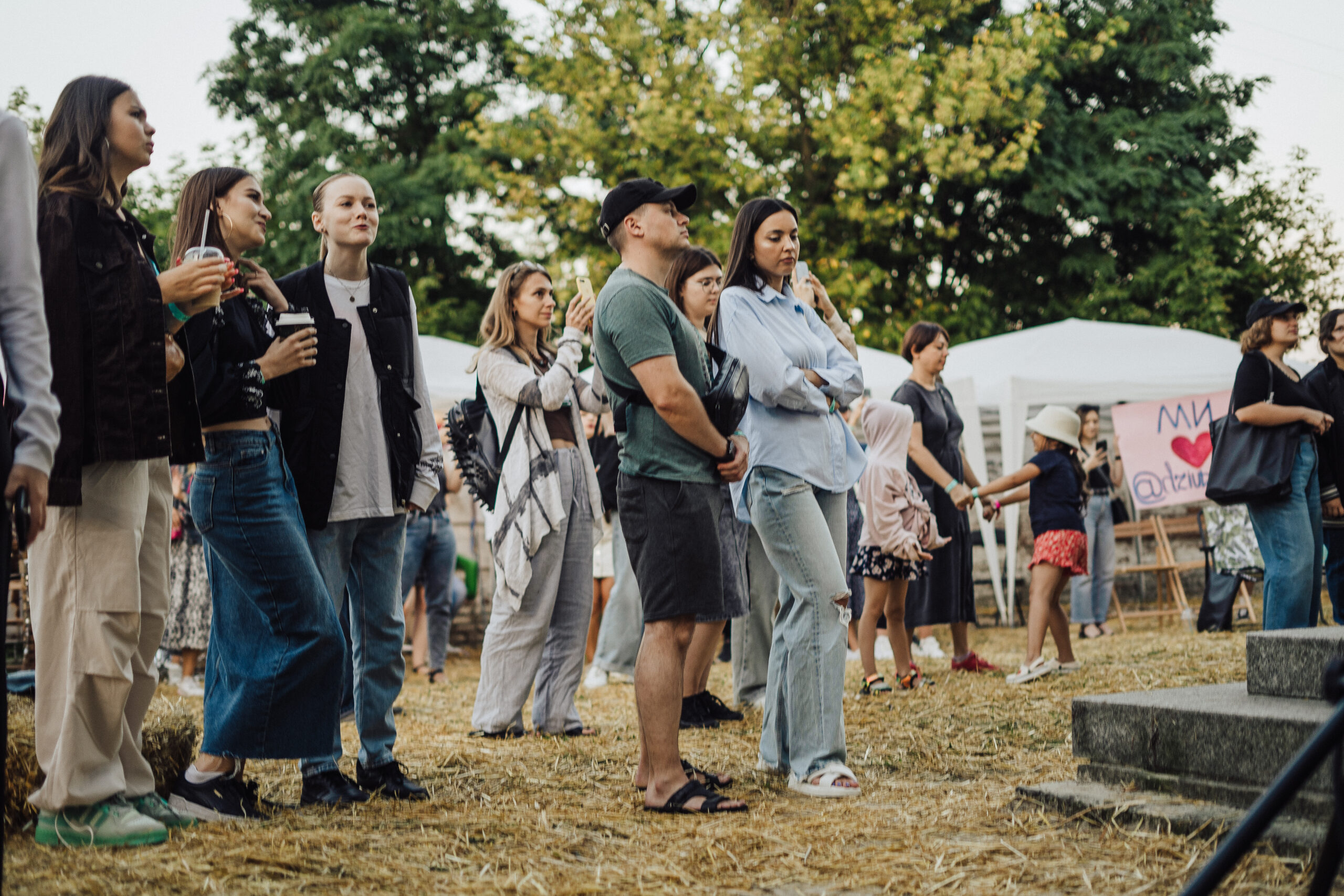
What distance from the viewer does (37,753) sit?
297 cm

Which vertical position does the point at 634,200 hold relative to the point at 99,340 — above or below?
above

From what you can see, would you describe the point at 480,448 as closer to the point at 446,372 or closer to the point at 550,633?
the point at 550,633

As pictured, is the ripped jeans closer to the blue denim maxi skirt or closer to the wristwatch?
the wristwatch

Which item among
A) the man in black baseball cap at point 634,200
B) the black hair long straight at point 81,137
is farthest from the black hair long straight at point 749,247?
the black hair long straight at point 81,137

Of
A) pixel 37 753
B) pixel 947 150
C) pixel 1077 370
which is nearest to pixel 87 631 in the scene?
pixel 37 753

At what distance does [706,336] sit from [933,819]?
2701 millimetres

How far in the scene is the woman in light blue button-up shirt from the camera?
3898 mm

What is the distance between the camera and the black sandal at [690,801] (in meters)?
3.55

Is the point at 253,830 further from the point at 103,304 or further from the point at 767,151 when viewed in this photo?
the point at 767,151

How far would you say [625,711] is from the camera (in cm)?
625

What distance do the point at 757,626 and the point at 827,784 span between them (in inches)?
87.2

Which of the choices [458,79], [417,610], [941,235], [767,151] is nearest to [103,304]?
[417,610]

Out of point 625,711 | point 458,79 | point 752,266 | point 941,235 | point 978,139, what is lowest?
point 625,711

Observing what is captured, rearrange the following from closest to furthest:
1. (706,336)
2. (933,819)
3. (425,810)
Result: (933,819) < (425,810) < (706,336)
